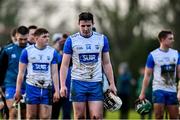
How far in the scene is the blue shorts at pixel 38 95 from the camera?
1508 centimetres

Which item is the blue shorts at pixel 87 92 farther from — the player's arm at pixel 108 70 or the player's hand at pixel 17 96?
the player's hand at pixel 17 96

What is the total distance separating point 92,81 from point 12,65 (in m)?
4.00

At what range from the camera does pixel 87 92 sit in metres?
13.0

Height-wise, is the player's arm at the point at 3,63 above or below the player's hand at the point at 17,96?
above

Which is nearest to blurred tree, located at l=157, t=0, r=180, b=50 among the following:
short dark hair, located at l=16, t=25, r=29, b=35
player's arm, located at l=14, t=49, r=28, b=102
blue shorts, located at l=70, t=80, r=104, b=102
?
short dark hair, located at l=16, t=25, r=29, b=35

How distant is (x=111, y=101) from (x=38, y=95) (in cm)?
258

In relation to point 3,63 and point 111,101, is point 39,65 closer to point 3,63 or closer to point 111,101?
point 3,63

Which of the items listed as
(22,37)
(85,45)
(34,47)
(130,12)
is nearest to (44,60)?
(34,47)

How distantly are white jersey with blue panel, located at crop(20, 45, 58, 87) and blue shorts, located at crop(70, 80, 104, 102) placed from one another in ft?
7.46

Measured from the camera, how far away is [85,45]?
13.0 metres

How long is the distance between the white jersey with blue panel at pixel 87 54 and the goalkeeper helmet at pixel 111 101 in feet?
1.06

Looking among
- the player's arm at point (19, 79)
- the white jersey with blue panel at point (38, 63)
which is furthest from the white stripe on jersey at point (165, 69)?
the player's arm at point (19, 79)

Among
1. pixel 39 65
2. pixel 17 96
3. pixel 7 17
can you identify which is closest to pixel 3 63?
pixel 39 65

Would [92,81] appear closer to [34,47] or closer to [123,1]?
[34,47]
